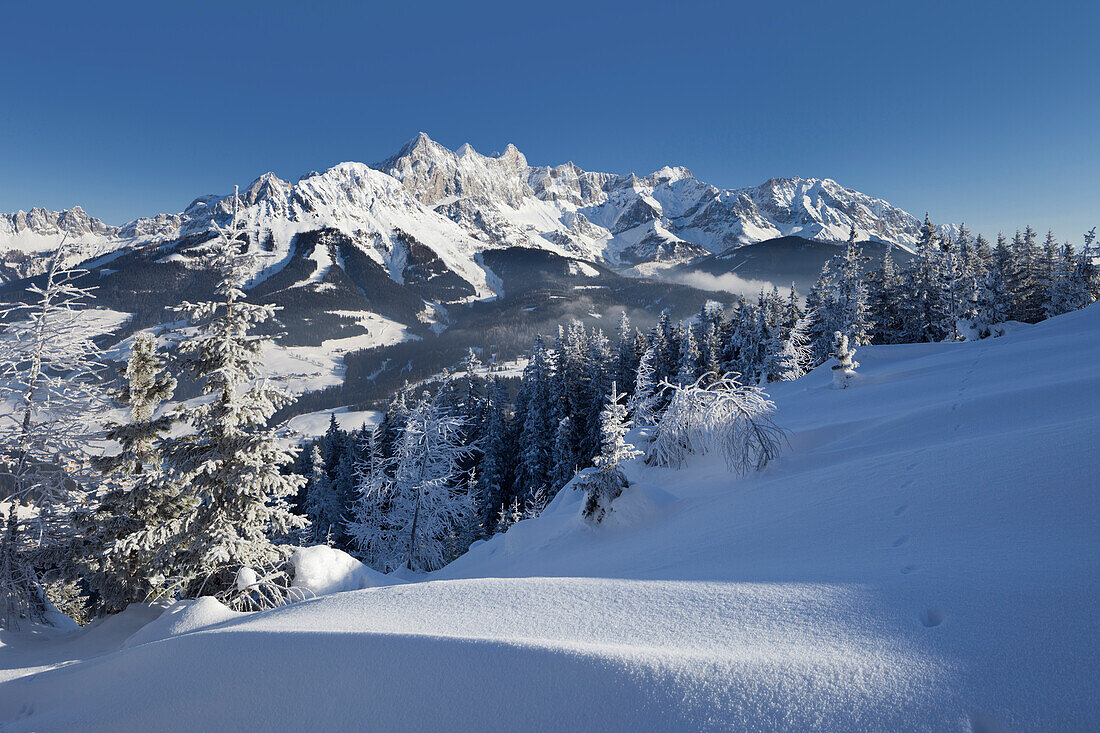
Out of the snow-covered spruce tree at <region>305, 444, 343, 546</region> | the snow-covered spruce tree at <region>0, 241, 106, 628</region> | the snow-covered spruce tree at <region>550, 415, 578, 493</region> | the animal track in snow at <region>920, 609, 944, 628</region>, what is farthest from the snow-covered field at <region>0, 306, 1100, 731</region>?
the snow-covered spruce tree at <region>305, 444, 343, 546</region>

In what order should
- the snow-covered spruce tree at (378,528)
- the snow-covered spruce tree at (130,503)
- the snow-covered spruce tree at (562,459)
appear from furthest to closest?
the snow-covered spruce tree at (562,459), the snow-covered spruce tree at (378,528), the snow-covered spruce tree at (130,503)

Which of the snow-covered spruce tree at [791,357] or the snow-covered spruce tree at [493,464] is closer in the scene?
the snow-covered spruce tree at [791,357]

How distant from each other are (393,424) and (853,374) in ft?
125

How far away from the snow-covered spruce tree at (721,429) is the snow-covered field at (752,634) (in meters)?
1.67

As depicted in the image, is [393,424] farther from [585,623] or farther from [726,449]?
[585,623]

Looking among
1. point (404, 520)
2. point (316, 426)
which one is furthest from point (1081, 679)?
point (316, 426)

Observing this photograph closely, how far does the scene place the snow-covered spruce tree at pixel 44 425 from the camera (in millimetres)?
9188

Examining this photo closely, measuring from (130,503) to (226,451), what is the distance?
2745mm

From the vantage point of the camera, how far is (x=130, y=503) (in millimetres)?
9953

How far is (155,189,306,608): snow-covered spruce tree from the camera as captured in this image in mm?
9359

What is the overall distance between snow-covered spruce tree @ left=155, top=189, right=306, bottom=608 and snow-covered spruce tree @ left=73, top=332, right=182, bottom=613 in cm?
84

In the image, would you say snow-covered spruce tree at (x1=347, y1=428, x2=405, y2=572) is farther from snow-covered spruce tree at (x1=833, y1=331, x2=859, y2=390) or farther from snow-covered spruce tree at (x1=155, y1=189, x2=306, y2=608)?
snow-covered spruce tree at (x1=833, y1=331, x2=859, y2=390)

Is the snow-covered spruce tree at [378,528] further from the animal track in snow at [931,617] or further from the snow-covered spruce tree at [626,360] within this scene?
the snow-covered spruce tree at [626,360]

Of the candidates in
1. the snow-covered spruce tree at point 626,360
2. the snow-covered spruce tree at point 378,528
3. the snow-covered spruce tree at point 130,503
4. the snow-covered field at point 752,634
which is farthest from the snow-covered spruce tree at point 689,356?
the snow-covered spruce tree at point 130,503
